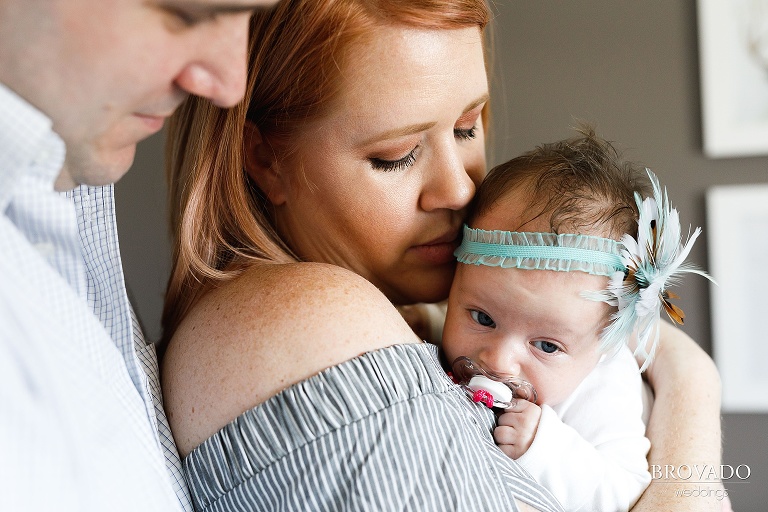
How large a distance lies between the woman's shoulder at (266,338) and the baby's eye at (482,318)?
34 cm

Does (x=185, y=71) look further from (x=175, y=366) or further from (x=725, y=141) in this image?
(x=725, y=141)

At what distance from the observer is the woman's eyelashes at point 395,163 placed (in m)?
1.29

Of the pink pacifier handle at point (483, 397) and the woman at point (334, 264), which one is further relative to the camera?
the pink pacifier handle at point (483, 397)

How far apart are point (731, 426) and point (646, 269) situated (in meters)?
2.12

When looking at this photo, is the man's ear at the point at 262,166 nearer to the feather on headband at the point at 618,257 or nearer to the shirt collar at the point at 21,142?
the feather on headband at the point at 618,257

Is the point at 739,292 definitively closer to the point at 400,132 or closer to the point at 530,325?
the point at 530,325

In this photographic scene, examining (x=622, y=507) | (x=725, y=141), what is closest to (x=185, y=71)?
(x=622, y=507)

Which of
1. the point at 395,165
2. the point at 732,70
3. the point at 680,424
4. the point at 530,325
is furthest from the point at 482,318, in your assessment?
the point at 732,70

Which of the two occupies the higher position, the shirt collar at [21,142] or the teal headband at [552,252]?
the shirt collar at [21,142]

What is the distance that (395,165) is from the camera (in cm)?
129

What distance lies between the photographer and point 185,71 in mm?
770

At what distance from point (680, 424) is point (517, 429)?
0.46 metres

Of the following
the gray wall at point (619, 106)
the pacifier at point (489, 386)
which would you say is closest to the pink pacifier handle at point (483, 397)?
the pacifier at point (489, 386)

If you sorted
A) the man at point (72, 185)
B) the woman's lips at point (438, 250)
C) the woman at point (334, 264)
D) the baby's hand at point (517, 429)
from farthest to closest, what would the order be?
the woman's lips at point (438, 250), the baby's hand at point (517, 429), the woman at point (334, 264), the man at point (72, 185)
